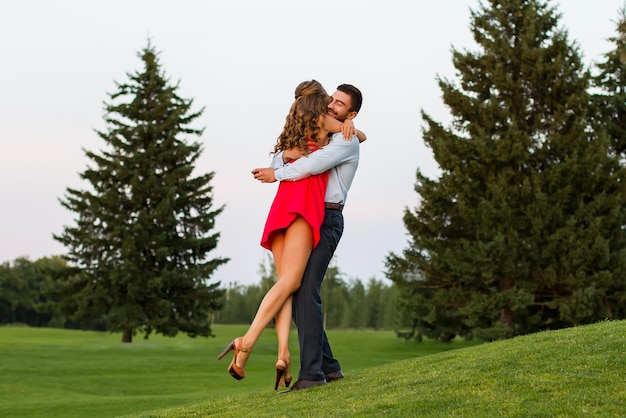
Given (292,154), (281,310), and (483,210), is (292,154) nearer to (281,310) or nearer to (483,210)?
(281,310)

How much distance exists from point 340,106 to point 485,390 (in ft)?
7.81

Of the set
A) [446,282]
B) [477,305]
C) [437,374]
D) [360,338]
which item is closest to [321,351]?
[437,374]

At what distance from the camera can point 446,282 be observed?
29125mm

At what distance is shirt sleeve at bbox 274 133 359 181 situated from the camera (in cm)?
621

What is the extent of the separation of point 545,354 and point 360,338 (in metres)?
33.2

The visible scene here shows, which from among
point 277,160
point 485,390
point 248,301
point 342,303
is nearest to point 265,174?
point 277,160

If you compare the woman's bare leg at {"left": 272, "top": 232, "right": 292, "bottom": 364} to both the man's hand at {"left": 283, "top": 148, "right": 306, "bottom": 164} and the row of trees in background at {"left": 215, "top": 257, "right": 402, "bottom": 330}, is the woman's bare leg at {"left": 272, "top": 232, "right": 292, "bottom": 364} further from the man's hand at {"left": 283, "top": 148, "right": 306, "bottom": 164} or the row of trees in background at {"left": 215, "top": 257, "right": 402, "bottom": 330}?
the row of trees in background at {"left": 215, "top": 257, "right": 402, "bottom": 330}

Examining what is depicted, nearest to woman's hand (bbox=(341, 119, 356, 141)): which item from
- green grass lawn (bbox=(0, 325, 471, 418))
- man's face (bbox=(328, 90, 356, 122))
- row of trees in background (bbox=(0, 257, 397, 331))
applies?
man's face (bbox=(328, 90, 356, 122))

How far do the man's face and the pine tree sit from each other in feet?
89.3

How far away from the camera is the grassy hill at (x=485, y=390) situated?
17.0 feet

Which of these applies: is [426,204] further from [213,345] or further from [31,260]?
[31,260]

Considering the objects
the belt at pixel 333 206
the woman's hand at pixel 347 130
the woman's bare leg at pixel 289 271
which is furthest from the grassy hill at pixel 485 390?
the woman's hand at pixel 347 130

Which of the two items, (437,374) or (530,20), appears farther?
(530,20)

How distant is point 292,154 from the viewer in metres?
6.42
